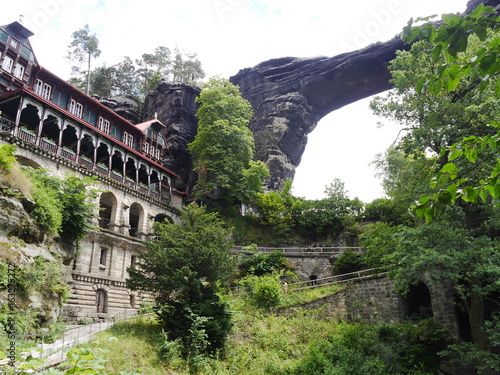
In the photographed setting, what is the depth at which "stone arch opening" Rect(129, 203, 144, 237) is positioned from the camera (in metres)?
35.5

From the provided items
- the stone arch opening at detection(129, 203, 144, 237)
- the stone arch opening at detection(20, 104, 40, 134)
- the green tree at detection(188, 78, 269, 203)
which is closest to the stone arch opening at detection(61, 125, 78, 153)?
the stone arch opening at detection(20, 104, 40, 134)

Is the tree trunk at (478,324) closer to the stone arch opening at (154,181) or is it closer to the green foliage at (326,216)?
the green foliage at (326,216)

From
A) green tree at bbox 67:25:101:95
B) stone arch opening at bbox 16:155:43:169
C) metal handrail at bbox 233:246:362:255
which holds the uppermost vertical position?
green tree at bbox 67:25:101:95

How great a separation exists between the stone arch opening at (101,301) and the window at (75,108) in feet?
60.9

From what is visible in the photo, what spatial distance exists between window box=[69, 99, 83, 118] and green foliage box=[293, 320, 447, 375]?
1174 inches

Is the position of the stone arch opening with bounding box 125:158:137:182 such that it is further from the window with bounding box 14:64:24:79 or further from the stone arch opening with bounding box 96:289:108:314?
the stone arch opening with bounding box 96:289:108:314

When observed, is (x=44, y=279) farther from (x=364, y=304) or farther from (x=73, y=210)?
(x=364, y=304)

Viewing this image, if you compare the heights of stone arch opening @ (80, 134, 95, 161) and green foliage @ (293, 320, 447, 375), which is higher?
stone arch opening @ (80, 134, 95, 161)

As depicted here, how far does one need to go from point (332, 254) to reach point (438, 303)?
41.1 ft

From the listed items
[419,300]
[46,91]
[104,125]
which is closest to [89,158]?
[104,125]

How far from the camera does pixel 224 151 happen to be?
41.3 meters

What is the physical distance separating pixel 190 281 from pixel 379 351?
9502 millimetres

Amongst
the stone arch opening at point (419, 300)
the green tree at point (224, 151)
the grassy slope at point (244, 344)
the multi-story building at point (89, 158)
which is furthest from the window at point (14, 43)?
the stone arch opening at point (419, 300)

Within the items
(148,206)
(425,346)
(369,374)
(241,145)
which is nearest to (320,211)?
(241,145)
